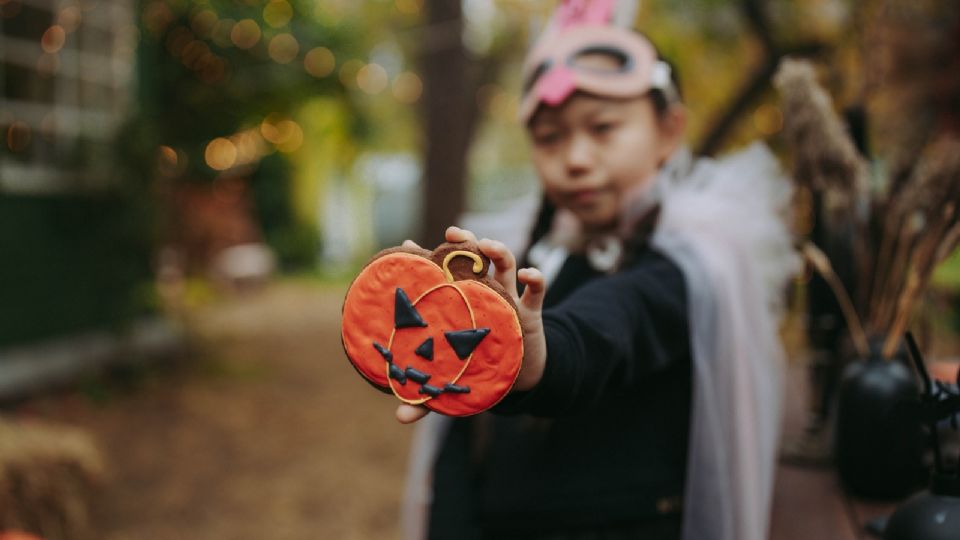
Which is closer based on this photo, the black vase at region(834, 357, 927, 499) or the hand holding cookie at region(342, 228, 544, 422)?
the hand holding cookie at region(342, 228, 544, 422)

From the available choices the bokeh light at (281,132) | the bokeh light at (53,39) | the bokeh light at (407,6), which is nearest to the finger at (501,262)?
the bokeh light at (53,39)

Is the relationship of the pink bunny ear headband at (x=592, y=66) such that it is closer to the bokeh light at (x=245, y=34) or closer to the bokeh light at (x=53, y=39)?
the bokeh light at (x=53, y=39)

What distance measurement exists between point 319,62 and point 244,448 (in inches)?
123

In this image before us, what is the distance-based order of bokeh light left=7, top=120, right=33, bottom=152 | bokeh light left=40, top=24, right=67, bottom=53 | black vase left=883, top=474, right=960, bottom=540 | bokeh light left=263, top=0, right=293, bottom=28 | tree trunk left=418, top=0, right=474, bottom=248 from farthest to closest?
bokeh light left=263, top=0, right=293, bottom=28 < bokeh light left=40, top=24, right=67, bottom=53 < tree trunk left=418, top=0, right=474, bottom=248 < bokeh light left=7, top=120, right=33, bottom=152 < black vase left=883, top=474, right=960, bottom=540

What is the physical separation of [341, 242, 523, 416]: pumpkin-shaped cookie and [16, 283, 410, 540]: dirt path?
3.02m

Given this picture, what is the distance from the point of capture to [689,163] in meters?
1.70

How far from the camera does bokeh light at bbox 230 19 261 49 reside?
5836 millimetres

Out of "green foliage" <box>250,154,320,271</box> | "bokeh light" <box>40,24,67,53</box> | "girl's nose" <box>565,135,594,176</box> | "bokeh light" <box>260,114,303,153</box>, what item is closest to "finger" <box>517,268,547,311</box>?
"girl's nose" <box>565,135,594,176</box>

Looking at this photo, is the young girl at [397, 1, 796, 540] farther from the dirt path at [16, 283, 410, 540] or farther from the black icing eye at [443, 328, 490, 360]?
the dirt path at [16, 283, 410, 540]

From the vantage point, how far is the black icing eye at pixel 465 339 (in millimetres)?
836

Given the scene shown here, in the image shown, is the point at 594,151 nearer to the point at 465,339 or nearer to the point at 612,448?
the point at 612,448

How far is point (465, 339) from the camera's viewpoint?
838 millimetres

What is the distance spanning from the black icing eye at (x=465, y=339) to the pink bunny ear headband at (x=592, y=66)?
596mm

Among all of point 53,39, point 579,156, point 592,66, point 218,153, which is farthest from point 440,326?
point 218,153
